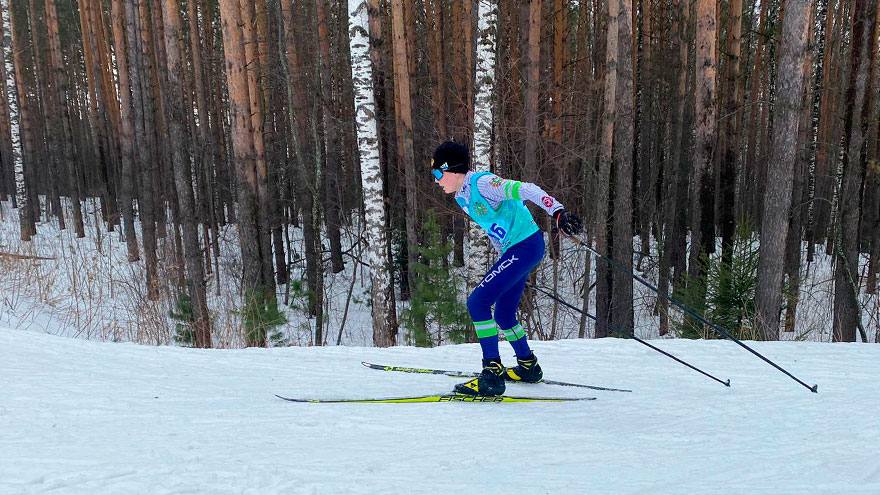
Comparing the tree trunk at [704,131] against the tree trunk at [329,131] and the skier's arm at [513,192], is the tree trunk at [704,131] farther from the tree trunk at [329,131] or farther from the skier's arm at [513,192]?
the tree trunk at [329,131]

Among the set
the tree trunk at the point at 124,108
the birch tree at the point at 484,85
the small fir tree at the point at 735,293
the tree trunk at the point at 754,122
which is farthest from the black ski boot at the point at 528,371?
the tree trunk at the point at 754,122

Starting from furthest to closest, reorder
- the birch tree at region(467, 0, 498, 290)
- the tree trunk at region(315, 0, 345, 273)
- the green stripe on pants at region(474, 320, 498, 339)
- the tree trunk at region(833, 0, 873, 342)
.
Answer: the tree trunk at region(315, 0, 345, 273) < the birch tree at region(467, 0, 498, 290) < the tree trunk at region(833, 0, 873, 342) < the green stripe on pants at region(474, 320, 498, 339)

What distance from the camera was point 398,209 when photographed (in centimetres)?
1238

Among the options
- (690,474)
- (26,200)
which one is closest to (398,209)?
(690,474)

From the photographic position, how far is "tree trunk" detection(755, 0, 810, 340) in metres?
6.89

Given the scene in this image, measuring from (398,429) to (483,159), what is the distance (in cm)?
669

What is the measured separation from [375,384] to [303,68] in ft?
40.2

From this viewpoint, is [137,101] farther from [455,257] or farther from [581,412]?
[581,412]

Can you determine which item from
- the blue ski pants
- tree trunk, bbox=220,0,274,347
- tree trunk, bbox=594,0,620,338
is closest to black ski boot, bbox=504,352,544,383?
the blue ski pants

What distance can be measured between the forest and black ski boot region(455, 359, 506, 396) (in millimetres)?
888

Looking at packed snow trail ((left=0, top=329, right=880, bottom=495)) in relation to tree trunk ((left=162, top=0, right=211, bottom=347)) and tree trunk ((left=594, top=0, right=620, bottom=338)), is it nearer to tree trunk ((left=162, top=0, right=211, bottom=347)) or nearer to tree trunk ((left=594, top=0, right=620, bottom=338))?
tree trunk ((left=162, top=0, right=211, bottom=347))

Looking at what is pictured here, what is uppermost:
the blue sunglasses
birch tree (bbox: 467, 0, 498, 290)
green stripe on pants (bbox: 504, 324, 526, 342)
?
birch tree (bbox: 467, 0, 498, 290)

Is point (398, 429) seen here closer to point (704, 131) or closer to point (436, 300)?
point (436, 300)

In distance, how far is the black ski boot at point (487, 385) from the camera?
392cm
